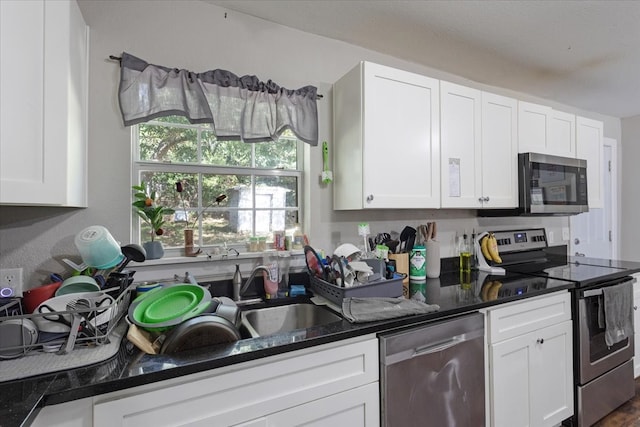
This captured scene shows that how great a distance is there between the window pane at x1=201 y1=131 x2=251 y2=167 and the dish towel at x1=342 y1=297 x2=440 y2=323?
98 cm

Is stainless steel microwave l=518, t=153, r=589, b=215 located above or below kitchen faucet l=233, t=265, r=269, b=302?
above

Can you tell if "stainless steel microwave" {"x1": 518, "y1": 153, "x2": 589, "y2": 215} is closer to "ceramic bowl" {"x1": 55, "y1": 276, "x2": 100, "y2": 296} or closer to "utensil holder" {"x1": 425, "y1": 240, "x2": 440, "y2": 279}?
"utensil holder" {"x1": 425, "y1": 240, "x2": 440, "y2": 279}

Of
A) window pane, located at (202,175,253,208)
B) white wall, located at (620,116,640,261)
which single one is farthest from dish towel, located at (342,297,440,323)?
white wall, located at (620,116,640,261)

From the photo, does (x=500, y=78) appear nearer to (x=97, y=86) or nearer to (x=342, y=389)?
(x=342, y=389)

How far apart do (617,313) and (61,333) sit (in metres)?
2.82

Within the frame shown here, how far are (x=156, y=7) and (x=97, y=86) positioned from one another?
497mm

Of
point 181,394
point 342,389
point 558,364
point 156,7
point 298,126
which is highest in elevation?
point 156,7

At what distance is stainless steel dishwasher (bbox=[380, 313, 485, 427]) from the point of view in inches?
47.5

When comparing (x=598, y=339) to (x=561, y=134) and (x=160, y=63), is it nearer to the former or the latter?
(x=561, y=134)

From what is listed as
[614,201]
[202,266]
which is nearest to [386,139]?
[202,266]

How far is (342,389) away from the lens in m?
1.13

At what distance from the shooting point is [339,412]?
3.71 ft

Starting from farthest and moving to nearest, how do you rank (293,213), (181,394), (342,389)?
(293,213), (342,389), (181,394)

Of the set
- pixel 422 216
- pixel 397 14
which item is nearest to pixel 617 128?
pixel 422 216
